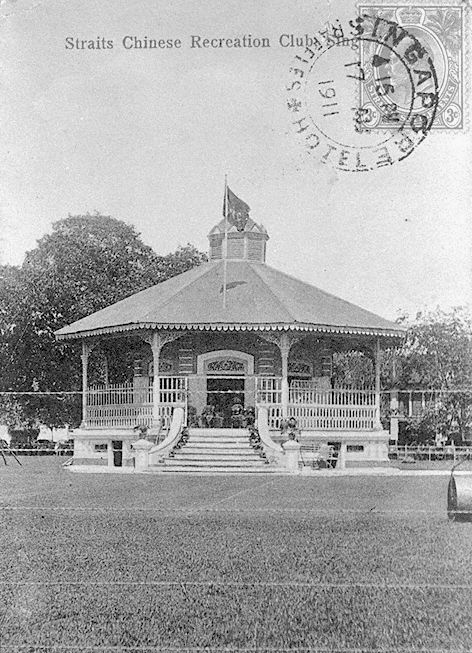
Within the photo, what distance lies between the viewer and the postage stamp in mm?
12359

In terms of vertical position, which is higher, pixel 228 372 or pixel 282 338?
pixel 282 338

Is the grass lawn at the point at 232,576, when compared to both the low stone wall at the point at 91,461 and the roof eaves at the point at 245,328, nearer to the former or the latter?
the roof eaves at the point at 245,328

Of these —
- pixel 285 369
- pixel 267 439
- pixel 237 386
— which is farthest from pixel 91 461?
pixel 285 369

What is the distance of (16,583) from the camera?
336 inches

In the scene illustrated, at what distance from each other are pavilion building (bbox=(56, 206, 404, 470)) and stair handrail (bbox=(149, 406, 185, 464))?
0.12 feet

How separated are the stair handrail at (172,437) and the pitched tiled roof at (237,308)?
2.56m

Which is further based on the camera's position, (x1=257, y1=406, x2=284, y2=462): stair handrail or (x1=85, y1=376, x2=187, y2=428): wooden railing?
(x1=85, y1=376, x2=187, y2=428): wooden railing

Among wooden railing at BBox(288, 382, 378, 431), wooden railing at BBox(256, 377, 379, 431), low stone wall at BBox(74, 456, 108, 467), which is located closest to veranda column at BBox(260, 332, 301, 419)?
wooden railing at BBox(256, 377, 379, 431)

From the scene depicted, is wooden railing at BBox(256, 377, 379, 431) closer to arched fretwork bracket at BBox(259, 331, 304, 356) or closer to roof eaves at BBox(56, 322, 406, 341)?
arched fretwork bracket at BBox(259, 331, 304, 356)

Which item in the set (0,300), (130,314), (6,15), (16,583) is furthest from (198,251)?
(16,583)

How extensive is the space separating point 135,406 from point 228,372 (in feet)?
11.1

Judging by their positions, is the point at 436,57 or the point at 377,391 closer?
the point at 436,57

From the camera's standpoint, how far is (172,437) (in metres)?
25.9

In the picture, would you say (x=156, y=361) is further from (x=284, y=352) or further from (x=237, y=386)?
(x=237, y=386)
